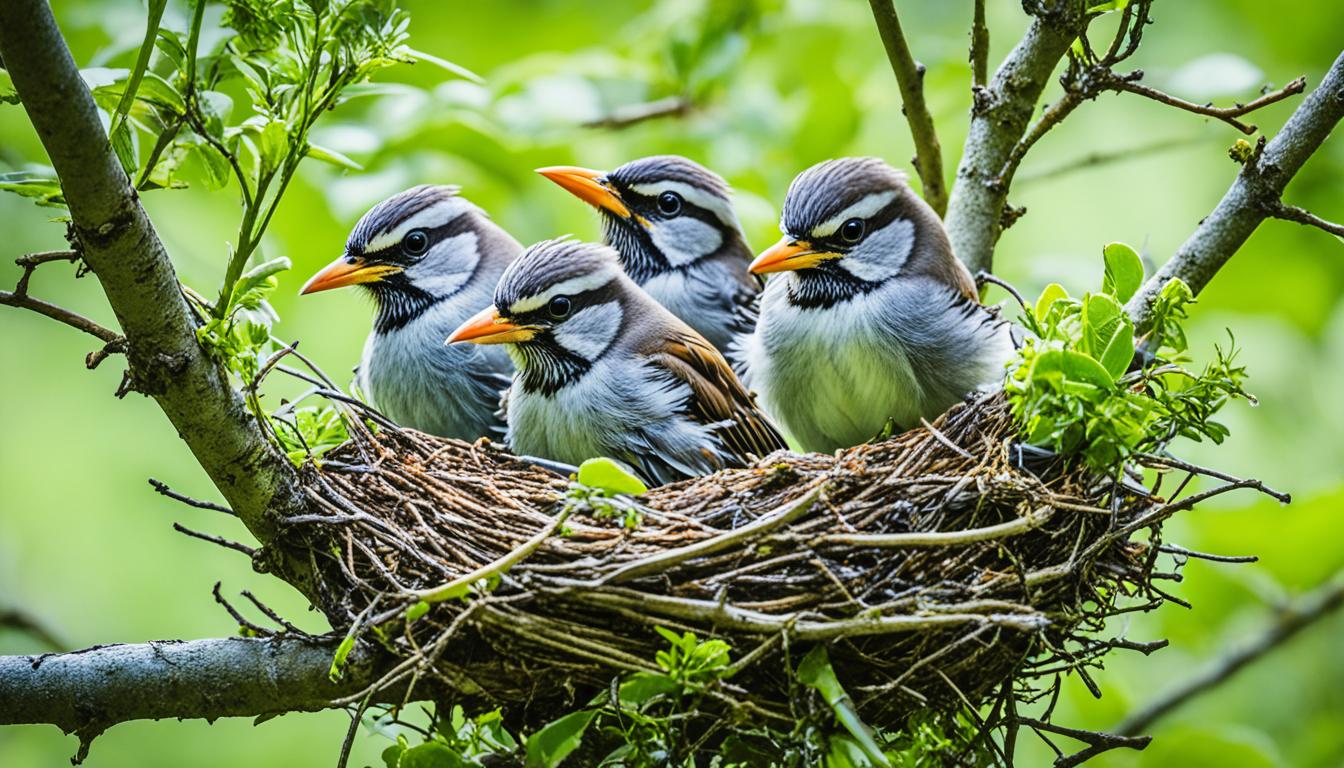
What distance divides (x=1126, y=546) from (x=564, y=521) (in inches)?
57.4

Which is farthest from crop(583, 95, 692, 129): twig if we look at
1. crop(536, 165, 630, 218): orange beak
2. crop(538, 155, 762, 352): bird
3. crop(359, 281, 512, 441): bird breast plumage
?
crop(359, 281, 512, 441): bird breast plumage

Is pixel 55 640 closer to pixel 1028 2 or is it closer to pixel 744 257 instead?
pixel 744 257

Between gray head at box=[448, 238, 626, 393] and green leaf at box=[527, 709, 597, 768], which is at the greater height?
gray head at box=[448, 238, 626, 393]

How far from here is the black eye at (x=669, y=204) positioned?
4.68 m

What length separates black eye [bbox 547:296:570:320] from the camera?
391 cm

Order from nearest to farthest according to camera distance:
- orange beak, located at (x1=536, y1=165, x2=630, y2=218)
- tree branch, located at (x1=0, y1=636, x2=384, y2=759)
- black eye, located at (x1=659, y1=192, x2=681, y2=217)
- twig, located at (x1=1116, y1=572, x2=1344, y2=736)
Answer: tree branch, located at (x1=0, y1=636, x2=384, y2=759)
orange beak, located at (x1=536, y1=165, x2=630, y2=218)
black eye, located at (x1=659, y1=192, x2=681, y2=217)
twig, located at (x1=1116, y1=572, x2=1344, y2=736)

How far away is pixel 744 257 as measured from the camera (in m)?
4.85

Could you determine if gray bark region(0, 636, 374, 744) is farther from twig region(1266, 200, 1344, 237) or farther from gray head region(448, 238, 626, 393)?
twig region(1266, 200, 1344, 237)

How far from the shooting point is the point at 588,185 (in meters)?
4.58

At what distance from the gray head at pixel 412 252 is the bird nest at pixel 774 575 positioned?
1.15 m

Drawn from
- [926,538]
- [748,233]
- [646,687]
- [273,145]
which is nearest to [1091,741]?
[926,538]

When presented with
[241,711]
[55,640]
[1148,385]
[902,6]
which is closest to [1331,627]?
[1148,385]

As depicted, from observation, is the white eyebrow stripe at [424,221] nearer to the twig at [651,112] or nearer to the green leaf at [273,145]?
the twig at [651,112]

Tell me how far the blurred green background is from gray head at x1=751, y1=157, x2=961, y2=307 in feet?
3.03
